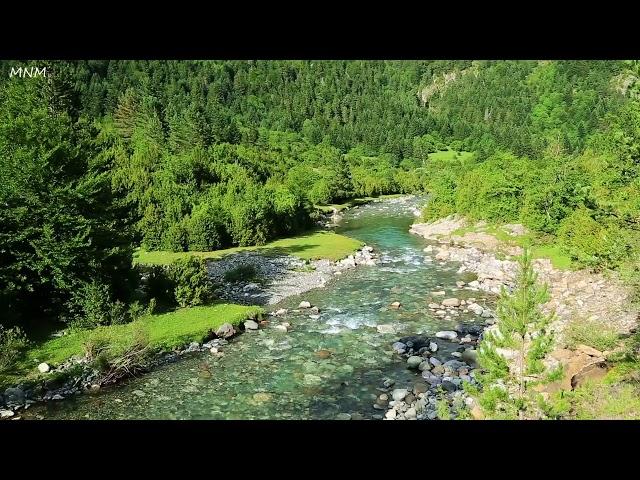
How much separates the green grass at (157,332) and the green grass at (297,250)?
1430 cm

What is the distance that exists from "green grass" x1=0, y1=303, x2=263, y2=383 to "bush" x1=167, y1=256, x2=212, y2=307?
63 centimetres

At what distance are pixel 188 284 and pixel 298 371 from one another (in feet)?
32.3

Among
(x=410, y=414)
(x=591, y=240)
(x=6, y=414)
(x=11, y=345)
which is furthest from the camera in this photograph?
(x=591, y=240)

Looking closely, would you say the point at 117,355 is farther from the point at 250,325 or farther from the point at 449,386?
the point at 449,386

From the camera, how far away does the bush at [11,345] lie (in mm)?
19750

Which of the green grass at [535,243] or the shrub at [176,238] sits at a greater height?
the shrub at [176,238]

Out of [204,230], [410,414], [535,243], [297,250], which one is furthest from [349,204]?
[410,414]

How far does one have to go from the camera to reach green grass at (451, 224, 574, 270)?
123ft

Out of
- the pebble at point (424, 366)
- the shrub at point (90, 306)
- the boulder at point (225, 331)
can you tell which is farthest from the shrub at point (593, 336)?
the shrub at point (90, 306)

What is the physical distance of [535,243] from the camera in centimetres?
4362

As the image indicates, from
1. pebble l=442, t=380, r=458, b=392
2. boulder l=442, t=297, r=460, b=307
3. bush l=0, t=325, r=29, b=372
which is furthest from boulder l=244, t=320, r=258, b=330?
A: boulder l=442, t=297, r=460, b=307

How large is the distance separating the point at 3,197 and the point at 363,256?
28717mm

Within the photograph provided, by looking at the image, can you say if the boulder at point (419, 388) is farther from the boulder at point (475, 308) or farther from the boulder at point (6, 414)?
the boulder at point (6, 414)
